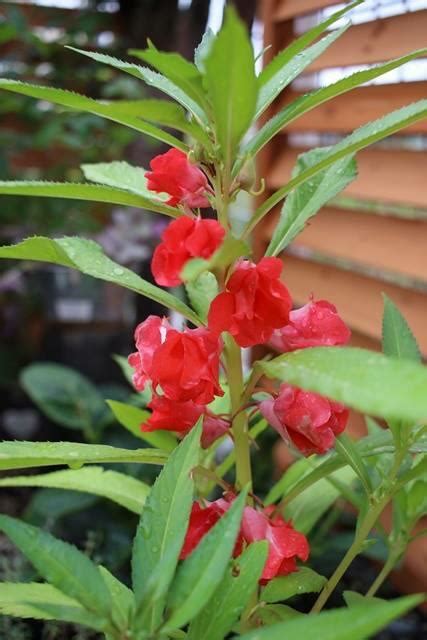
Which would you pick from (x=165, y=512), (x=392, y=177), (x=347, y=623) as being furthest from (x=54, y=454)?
(x=392, y=177)

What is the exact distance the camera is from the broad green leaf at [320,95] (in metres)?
0.69

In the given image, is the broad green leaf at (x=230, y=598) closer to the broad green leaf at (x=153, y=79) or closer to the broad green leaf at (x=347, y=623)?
the broad green leaf at (x=347, y=623)

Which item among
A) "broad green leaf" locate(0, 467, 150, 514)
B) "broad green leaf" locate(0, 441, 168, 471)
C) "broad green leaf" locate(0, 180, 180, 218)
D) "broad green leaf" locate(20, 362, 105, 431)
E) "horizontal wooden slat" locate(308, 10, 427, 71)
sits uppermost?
"horizontal wooden slat" locate(308, 10, 427, 71)

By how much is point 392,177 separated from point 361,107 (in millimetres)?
177

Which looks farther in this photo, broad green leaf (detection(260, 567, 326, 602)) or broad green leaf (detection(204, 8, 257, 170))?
broad green leaf (detection(260, 567, 326, 602))

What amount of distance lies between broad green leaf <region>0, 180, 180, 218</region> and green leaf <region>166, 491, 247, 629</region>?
11.7 inches

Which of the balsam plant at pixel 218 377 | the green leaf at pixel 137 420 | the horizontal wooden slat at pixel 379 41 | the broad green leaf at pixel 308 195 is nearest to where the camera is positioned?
the balsam plant at pixel 218 377

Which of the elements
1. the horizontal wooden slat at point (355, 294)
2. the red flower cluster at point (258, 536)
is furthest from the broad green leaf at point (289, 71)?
the horizontal wooden slat at point (355, 294)

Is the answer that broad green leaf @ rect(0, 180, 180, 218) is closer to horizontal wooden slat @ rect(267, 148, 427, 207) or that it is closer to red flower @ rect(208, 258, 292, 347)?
red flower @ rect(208, 258, 292, 347)

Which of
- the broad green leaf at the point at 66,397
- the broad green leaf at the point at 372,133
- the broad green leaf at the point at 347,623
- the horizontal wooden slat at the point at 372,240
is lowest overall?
the broad green leaf at the point at 66,397

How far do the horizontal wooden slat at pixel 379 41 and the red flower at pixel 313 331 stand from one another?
0.80 m

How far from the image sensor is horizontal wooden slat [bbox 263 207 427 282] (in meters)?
1.45

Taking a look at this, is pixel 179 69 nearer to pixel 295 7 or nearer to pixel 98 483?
pixel 98 483

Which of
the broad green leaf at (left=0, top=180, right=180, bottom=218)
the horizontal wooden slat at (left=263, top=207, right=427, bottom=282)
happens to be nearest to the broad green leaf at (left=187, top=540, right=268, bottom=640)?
the broad green leaf at (left=0, top=180, right=180, bottom=218)
